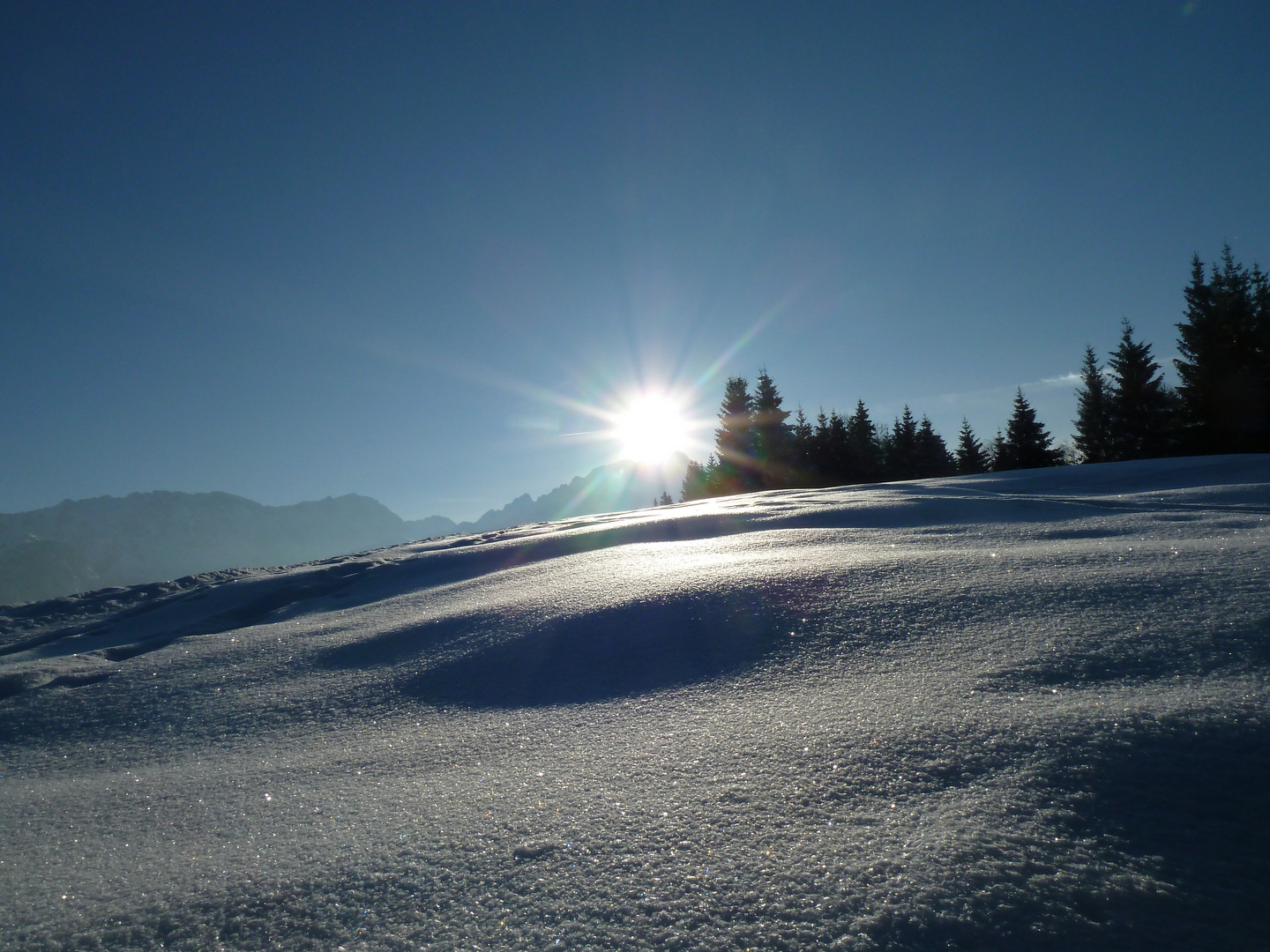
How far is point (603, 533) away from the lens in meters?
5.13

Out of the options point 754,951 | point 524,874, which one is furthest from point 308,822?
point 754,951

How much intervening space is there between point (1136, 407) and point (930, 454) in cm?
729

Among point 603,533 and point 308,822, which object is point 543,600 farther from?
point 603,533

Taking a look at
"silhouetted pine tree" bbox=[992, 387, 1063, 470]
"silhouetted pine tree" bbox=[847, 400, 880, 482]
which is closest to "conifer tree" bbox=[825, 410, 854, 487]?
"silhouetted pine tree" bbox=[847, 400, 880, 482]

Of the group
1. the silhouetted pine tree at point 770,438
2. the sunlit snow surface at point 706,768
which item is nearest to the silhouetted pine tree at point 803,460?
the silhouetted pine tree at point 770,438

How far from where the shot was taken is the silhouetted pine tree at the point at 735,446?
93.9 ft

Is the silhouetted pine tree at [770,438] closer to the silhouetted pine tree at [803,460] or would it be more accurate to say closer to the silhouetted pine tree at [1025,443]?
the silhouetted pine tree at [803,460]

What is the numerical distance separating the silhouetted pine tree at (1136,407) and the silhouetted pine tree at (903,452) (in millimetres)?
6964

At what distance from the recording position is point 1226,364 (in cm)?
1977

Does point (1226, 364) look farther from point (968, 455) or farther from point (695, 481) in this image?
point (695, 481)

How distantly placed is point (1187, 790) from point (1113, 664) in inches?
20.7

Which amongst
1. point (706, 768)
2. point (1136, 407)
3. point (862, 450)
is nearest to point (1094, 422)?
point (1136, 407)

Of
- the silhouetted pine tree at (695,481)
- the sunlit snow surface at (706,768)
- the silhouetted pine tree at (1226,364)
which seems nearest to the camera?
the sunlit snow surface at (706,768)

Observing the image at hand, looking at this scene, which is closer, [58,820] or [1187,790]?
[1187,790]
